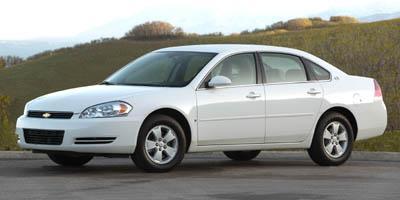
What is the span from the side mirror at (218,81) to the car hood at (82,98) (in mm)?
649

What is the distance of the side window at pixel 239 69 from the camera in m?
12.5

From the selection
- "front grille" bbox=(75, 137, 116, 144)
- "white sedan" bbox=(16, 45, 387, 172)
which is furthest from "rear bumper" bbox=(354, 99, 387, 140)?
"front grille" bbox=(75, 137, 116, 144)

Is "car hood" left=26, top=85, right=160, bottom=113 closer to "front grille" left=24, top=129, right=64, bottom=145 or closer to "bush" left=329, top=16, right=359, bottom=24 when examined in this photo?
"front grille" left=24, top=129, right=64, bottom=145

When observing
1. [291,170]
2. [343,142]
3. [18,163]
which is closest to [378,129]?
[343,142]

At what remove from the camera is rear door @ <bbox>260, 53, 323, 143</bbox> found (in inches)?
497

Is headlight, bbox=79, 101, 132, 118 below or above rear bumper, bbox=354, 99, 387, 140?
above

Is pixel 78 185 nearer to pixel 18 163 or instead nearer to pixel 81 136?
pixel 81 136

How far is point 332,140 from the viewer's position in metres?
13.2

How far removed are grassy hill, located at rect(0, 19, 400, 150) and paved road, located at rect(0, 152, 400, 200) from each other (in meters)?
35.0

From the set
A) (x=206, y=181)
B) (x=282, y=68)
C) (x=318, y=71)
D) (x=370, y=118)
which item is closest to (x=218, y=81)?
(x=282, y=68)

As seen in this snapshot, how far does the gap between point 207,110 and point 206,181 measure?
1290mm

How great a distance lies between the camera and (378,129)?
542 inches

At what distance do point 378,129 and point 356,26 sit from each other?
58498 millimetres

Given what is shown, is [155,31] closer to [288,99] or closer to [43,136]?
[288,99]
